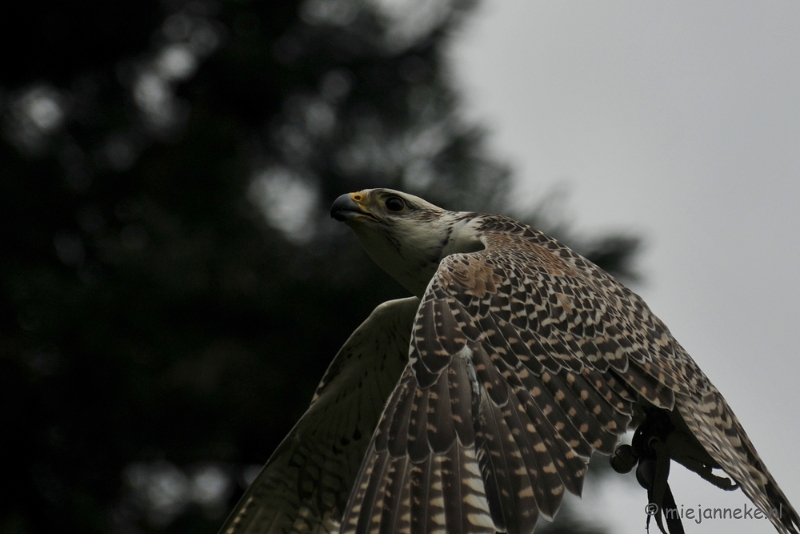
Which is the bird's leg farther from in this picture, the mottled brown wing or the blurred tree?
the blurred tree

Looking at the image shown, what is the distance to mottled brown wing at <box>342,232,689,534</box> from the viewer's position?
3.57m

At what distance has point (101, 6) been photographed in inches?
520

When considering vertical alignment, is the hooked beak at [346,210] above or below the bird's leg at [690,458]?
above

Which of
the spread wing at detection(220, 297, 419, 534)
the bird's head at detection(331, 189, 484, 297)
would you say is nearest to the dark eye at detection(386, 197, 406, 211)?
the bird's head at detection(331, 189, 484, 297)

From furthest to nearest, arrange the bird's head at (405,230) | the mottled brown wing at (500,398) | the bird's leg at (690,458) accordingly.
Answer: the bird's head at (405,230)
the bird's leg at (690,458)
the mottled brown wing at (500,398)

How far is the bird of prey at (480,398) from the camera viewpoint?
11.9 ft

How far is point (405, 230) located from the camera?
5.25 metres

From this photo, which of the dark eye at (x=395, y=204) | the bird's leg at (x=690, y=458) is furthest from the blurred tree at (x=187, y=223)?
the bird's leg at (x=690, y=458)

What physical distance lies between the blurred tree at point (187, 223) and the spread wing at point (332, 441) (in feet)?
19.6

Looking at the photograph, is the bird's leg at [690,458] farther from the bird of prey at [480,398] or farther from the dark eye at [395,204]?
the dark eye at [395,204]

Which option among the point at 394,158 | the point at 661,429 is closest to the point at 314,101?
the point at 394,158

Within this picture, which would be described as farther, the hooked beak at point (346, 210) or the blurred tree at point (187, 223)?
the blurred tree at point (187, 223)

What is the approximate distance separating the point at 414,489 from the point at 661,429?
1442 mm

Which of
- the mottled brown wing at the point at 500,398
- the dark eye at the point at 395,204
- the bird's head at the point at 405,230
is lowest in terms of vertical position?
the mottled brown wing at the point at 500,398
